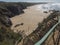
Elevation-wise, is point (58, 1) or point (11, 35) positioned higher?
point (11, 35)

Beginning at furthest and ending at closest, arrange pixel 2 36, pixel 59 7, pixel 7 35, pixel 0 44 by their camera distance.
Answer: pixel 59 7
pixel 7 35
pixel 2 36
pixel 0 44

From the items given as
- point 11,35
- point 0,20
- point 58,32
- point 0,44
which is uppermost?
point 58,32

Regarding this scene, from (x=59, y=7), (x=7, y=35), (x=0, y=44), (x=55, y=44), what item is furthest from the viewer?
(x=59, y=7)

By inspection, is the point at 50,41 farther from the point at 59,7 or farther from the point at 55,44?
the point at 59,7

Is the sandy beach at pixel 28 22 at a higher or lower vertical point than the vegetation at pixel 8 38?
lower

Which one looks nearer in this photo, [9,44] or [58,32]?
[58,32]

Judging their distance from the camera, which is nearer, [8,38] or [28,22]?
[8,38]

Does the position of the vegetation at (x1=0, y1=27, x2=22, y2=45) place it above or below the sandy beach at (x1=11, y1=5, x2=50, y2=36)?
above

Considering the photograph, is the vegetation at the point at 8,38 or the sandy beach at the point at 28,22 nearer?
the vegetation at the point at 8,38

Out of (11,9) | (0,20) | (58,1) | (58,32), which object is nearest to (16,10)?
(11,9)

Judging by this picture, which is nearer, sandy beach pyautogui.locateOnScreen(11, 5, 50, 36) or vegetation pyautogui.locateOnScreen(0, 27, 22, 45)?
vegetation pyautogui.locateOnScreen(0, 27, 22, 45)

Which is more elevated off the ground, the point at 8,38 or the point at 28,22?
the point at 8,38
